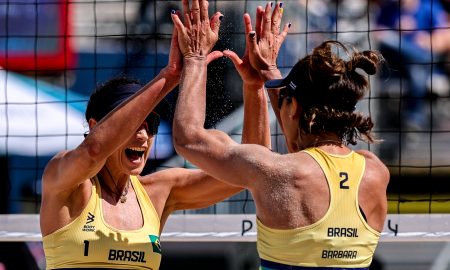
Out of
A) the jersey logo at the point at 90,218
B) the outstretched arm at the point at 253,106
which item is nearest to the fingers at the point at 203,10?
the outstretched arm at the point at 253,106

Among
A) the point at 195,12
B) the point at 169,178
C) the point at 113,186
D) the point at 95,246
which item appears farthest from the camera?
the point at 169,178

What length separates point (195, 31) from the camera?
326 cm

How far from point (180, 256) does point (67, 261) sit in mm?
2785

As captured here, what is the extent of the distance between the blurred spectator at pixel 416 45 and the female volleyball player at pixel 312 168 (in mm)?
3329

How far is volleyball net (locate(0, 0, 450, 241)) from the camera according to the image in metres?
6.24

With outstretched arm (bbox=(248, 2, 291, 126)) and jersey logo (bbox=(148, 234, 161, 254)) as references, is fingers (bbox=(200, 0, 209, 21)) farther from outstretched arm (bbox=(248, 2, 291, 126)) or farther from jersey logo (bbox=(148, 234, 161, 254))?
jersey logo (bbox=(148, 234, 161, 254))

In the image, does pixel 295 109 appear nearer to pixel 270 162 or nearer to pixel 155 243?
pixel 270 162

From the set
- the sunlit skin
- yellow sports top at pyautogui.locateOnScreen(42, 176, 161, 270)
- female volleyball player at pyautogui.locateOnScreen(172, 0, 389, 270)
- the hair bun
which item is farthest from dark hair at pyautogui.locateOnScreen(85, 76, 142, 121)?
the hair bun

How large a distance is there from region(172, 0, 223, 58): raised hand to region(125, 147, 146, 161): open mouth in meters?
0.52

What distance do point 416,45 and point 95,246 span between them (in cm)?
350

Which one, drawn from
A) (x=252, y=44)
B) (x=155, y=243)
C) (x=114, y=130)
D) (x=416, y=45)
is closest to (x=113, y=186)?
(x=155, y=243)

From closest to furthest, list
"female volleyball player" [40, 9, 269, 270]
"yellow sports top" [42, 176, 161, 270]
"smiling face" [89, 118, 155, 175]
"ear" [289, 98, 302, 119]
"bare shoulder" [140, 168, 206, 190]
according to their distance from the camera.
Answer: "ear" [289, 98, 302, 119], "female volleyball player" [40, 9, 269, 270], "yellow sports top" [42, 176, 161, 270], "smiling face" [89, 118, 155, 175], "bare shoulder" [140, 168, 206, 190]

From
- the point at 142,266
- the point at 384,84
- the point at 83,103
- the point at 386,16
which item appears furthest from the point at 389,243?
the point at 142,266

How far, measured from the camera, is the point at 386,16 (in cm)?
639
